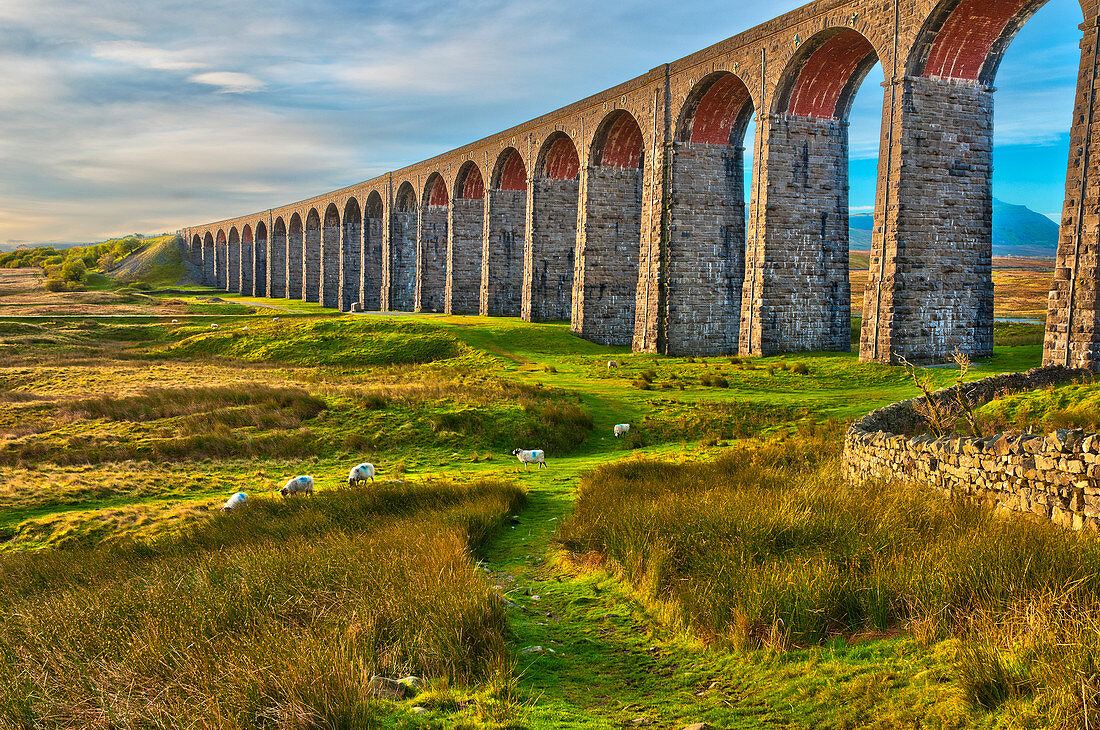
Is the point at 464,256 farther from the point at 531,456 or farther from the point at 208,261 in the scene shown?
the point at 208,261

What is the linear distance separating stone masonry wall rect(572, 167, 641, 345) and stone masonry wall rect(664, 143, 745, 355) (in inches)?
227

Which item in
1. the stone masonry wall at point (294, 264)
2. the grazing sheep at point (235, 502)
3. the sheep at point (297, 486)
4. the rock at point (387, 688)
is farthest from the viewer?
the stone masonry wall at point (294, 264)

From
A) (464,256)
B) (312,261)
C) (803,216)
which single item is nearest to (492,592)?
(803,216)

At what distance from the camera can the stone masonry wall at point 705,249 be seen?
86.7ft

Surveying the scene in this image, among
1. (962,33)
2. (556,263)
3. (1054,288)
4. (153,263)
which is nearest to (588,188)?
(556,263)

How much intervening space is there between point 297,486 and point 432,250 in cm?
3993

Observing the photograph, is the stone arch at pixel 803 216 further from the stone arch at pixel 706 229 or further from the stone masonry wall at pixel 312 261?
the stone masonry wall at pixel 312 261

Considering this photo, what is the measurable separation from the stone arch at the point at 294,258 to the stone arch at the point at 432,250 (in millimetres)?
28558

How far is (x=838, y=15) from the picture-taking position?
19656 mm

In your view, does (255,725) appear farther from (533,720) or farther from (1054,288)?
(1054,288)

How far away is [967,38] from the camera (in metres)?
17.8

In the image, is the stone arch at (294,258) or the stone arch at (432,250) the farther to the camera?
the stone arch at (294,258)

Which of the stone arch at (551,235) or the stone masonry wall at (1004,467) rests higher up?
the stone arch at (551,235)

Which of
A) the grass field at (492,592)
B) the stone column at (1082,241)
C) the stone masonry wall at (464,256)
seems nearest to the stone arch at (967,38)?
the stone column at (1082,241)
